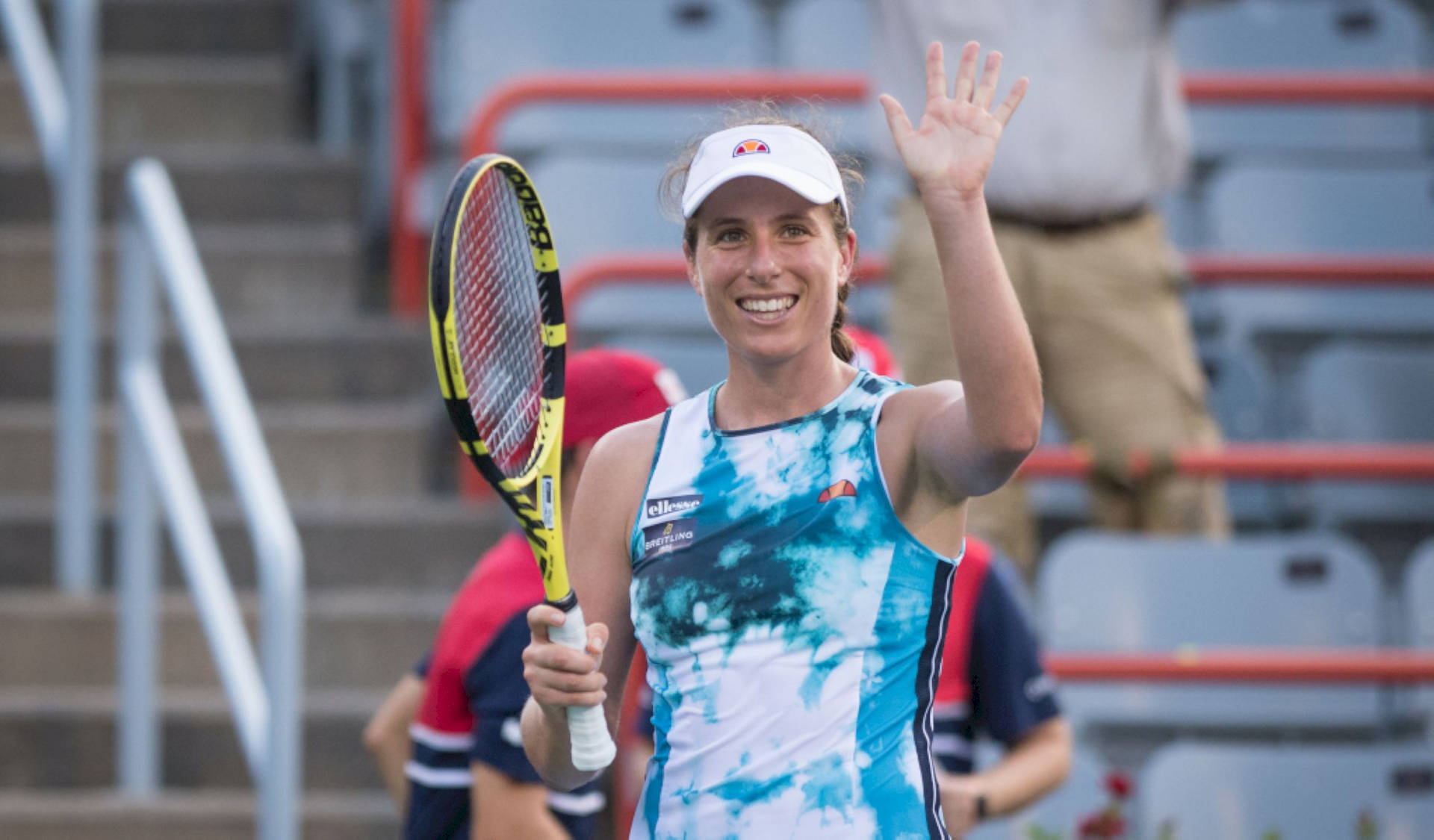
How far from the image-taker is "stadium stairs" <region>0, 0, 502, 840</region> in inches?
184

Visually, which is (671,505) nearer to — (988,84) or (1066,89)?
(988,84)

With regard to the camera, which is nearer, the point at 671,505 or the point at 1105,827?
the point at 671,505

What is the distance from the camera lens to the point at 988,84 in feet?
6.50

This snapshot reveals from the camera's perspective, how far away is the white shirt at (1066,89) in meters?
4.72

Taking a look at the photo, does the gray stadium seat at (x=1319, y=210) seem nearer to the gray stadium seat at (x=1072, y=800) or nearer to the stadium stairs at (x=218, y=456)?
the gray stadium seat at (x=1072, y=800)

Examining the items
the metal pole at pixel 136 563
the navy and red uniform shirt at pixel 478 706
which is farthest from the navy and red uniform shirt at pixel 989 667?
the metal pole at pixel 136 563

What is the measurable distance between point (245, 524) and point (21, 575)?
59 centimetres

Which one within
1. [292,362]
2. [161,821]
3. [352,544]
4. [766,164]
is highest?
[766,164]

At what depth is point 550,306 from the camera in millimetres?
2221

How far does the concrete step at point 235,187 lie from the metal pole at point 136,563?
137cm

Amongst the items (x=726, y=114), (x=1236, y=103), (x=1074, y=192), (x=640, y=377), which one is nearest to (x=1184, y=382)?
(x=1074, y=192)

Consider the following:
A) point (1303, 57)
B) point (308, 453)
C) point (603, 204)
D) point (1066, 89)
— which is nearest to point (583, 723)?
point (1066, 89)

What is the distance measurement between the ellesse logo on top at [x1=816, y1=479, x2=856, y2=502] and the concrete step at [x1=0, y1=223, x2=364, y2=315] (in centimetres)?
421

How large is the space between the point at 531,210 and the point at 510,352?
0.54 feet
